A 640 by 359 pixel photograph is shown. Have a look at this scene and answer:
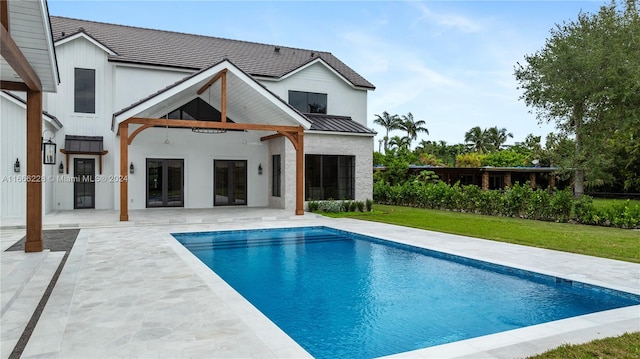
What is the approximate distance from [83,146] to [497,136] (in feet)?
212

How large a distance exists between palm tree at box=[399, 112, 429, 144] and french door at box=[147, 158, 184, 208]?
51.4 m

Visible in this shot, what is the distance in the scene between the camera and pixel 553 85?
2562 cm

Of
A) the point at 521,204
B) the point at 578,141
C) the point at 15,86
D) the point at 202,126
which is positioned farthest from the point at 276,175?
the point at 578,141

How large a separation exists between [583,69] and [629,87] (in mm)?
3087

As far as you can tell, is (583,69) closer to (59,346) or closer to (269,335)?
(269,335)

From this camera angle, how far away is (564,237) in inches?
484

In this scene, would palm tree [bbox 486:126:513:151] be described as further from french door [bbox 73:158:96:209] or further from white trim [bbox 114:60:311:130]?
french door [bbox 73:158:96:209]

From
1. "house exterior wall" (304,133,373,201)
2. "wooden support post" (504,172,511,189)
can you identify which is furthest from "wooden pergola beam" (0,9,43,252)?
"wooden support post" (504,172,511,189)

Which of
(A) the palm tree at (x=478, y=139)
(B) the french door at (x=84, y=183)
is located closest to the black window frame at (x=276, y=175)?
(B) the french door at (x=84, y=183)

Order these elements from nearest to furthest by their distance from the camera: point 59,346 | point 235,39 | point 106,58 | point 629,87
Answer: point 59,346 < point 106,58 < point 629,87 < point 235,39

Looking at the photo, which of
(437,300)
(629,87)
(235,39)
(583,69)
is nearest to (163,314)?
(437,300)

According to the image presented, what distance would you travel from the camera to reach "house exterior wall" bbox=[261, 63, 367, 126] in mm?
21406

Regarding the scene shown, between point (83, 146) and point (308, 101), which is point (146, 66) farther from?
point (308, 101)

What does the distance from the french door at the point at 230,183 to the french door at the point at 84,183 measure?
4.97 meters
